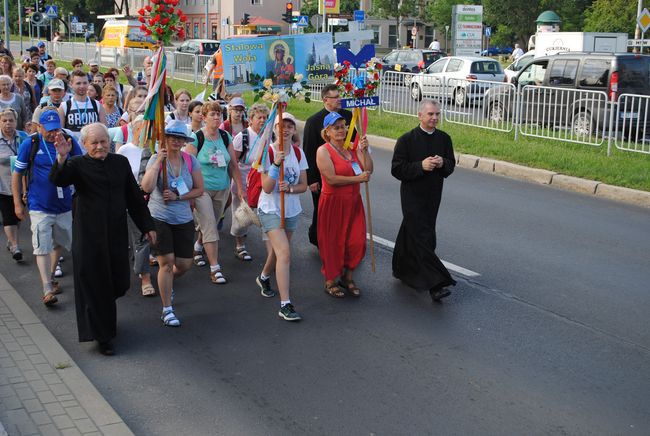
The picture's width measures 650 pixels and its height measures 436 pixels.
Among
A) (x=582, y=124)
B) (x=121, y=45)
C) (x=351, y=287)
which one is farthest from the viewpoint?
(x=121, y=45)

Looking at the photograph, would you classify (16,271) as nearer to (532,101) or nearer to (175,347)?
(175,347)

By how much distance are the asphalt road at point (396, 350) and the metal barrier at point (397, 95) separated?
10.7 metres

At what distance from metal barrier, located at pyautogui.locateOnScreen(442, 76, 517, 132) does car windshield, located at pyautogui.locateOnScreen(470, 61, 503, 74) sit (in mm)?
9469

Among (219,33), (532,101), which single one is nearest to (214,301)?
(532,101)

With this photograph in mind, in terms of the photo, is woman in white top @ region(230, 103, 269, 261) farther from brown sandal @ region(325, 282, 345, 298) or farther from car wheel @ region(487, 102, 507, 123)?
car wheel @ region(487, 102, 507, 123)

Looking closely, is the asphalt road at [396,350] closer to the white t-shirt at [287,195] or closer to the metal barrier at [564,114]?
the white t-shirt at [287,195]

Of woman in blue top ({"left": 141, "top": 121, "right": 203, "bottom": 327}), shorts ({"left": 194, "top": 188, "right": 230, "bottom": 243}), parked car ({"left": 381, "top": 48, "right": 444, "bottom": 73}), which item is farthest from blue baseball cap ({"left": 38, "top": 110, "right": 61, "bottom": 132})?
parked car ({"left": 381, "top": 48, "right": 444, "bottom": 73})

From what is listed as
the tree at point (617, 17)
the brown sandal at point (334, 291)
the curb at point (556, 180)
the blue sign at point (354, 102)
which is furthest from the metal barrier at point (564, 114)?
the tree at point (617, 17)

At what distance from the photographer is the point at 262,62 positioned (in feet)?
26.1

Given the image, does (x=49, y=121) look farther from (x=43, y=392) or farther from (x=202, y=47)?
(x=202, y=47)

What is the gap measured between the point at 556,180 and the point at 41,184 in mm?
8833

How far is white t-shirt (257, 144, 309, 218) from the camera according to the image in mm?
7648

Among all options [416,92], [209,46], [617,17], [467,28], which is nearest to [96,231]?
[416,92]

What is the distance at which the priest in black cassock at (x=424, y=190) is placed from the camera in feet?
26.1
